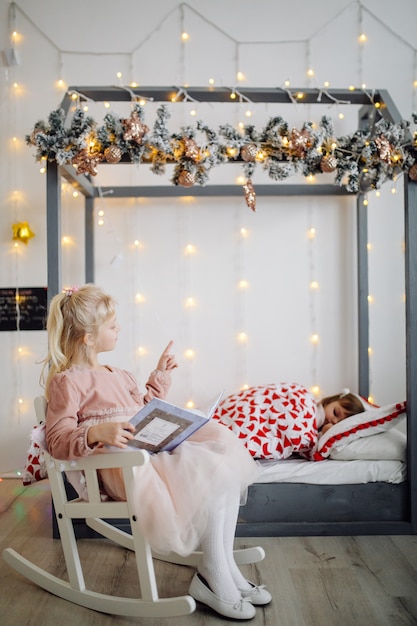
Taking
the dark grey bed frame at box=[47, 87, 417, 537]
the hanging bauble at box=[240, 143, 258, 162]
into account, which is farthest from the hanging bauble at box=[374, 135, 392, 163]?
the hanging bauble at box=[240, 143, 258, 162]

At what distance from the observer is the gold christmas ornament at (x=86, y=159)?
2258 mm

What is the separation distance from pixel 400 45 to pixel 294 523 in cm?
254

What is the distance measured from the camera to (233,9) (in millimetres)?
3270

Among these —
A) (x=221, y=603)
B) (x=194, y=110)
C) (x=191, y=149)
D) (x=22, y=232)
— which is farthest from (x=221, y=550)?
(x=194, y=110)

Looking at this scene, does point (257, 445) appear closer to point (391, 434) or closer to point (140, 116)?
point (391, 434)

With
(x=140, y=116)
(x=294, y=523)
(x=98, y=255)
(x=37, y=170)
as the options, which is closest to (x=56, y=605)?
(x=294, y=523)

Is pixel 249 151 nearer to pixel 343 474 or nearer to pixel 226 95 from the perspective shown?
pixel 226 95

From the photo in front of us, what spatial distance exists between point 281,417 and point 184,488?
995 mm

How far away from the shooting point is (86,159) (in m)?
2.26

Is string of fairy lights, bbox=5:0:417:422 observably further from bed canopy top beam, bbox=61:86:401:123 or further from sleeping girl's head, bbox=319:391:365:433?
bed canopy top beam, bbox=61:86:401:123

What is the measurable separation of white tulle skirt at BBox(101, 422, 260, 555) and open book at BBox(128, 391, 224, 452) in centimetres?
4

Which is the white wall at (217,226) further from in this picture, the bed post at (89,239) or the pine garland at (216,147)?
the pine garland at (216,147)

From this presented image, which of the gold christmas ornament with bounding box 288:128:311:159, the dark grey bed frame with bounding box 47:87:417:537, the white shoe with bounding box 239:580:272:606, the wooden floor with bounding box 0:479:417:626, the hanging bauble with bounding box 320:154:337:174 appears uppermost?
the gold christmas ornament with bounding box 288:128:311:159

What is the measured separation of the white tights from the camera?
167 centimetres
